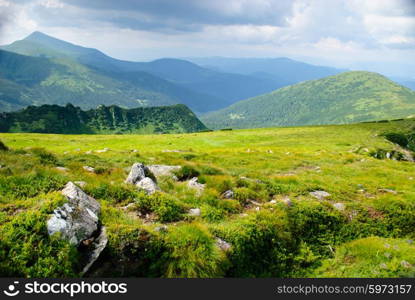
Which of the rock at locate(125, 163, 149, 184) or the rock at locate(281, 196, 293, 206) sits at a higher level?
the rock at locate(125, 163, 149, 184)

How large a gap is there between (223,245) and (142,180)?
5336 millimetres

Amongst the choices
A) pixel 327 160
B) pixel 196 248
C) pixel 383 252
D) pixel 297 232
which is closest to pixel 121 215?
pixel 196 248

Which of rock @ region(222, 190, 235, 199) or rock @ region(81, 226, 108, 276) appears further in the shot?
rock @ region(222, 190, 235, 199)

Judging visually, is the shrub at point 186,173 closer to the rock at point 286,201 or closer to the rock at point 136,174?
the rock at point 136,174

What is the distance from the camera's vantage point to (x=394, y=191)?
18.5 m

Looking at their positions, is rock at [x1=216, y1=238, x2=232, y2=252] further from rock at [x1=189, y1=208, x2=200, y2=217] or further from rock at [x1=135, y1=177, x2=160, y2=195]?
rock at [x1=135, y1=177, x2=160, y2=195]

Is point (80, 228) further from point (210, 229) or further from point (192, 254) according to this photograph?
point (210, 229)

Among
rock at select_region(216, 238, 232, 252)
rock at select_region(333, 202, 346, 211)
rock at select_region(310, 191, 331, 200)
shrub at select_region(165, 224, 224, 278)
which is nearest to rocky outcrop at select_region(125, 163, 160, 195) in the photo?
shrub at select_region(165, 224, 224, 278)

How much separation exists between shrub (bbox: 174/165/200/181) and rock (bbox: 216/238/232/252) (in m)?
6.99

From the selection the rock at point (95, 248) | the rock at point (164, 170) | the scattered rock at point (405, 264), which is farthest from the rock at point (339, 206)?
the rock at point (95, 248)

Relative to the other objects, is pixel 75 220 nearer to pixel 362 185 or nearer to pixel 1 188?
pixel 1 188

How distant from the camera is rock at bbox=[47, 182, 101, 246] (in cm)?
777

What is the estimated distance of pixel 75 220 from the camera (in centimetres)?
822

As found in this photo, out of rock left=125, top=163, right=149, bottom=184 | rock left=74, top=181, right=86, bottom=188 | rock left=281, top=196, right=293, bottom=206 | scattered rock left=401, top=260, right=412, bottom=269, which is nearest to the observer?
scattered rock left=401, top=260, right=412, bottom=269
